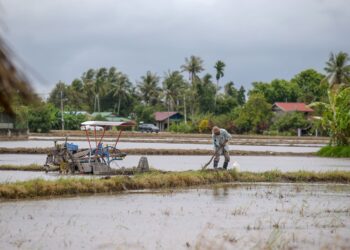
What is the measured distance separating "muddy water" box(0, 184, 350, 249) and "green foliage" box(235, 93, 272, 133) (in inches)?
2356

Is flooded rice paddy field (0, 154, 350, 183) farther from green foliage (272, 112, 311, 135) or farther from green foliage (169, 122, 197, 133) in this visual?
green foliage (169, 122, 197, 133)

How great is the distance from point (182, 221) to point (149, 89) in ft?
302

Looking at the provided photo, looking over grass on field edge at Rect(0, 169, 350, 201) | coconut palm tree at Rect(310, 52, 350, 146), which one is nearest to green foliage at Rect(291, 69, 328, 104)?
coconut palm tree at Rect(310, 52, 350, 146)

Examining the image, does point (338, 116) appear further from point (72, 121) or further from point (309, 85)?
point (309, 85)

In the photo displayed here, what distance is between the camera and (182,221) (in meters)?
11.6

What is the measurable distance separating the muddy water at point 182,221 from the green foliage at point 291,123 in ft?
195

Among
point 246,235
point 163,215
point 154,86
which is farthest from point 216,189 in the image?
point 154,86

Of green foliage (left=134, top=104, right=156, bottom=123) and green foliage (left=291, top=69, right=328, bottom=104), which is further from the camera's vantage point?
green foliage (left=134, top=104, right=156, bottom=123)

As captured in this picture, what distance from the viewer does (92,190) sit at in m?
15.5

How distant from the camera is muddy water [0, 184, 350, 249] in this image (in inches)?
366

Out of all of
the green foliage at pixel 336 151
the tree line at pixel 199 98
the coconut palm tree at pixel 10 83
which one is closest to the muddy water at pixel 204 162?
the green foliage at pixel 336 151

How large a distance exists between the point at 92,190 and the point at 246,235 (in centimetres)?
615

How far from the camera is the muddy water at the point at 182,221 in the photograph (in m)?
9.30

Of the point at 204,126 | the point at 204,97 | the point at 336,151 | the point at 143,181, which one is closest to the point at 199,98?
the point at 204,97
